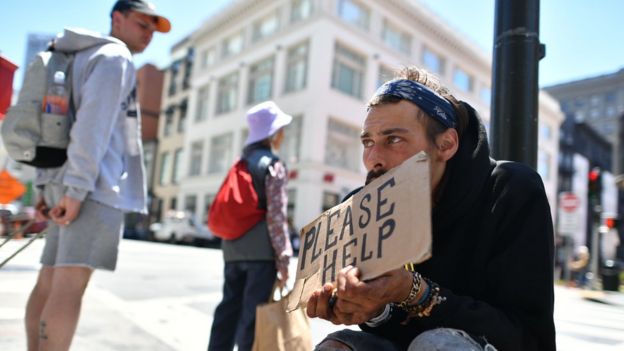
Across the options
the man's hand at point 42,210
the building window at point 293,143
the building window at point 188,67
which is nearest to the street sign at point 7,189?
the man's hand at point 42,210

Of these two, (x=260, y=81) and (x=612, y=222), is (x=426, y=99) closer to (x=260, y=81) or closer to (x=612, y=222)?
(x=612, y=222)

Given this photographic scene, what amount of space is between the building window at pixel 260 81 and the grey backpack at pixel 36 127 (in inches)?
1051

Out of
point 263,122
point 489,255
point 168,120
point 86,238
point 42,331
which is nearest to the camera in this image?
point 489,255

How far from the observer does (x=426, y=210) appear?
1073 millimetres

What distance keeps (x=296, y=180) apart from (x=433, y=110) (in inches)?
925

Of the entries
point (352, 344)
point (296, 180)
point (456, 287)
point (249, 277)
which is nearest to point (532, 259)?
point (456, 287)

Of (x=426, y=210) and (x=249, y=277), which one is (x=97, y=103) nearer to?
(x=249, y=277)

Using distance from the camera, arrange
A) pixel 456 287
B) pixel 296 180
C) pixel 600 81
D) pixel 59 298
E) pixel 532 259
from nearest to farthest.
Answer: pixel 532 259, pixel 456 287, pixel 59 298, pixel 296 180, pixel 600 81

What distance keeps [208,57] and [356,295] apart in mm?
36233

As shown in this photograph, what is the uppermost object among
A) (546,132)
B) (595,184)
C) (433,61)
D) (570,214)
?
(433,61)

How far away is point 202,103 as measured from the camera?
35188 millimetres

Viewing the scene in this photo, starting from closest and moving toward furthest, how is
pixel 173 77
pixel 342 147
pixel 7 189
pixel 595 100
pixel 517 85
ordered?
pixel 517 85
pixel 7 189
pixel 342 147
pixel 173 77
pixel 595 100

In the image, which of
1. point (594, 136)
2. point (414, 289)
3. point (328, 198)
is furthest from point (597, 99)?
point (414, 289)

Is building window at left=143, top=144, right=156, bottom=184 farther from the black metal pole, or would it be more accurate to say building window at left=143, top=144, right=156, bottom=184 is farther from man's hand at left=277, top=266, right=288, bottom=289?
the black metal pole
